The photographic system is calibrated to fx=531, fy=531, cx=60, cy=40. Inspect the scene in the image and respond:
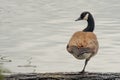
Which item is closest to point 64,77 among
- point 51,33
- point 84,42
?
point 84,42

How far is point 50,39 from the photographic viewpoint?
45.4 ft

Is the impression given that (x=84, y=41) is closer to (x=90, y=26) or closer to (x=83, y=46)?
(x=83, y=46)

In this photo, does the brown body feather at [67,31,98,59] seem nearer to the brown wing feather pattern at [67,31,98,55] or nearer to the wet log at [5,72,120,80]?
the brown wing feather pattern at [67,31,98,55]

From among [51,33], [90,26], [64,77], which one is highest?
[90,26]

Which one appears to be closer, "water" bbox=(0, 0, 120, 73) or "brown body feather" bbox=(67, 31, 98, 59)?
"brown body feather" bbox=(67, 31, 98, 59)

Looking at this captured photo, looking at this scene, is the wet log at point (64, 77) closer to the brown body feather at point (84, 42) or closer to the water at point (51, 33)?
the brown body feather at point (84, 42)

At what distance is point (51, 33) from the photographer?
47.8 feet

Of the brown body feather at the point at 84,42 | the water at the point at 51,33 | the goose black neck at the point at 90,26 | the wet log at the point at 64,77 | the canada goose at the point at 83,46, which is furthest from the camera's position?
the water at the point at 51,33

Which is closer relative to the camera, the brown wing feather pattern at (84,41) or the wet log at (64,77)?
the wet log at (64,77)

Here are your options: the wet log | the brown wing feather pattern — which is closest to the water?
the brown wing feather pattern

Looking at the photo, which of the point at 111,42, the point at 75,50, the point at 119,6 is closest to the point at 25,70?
the point at 75,50

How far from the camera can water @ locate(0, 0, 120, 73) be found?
11.3 metres

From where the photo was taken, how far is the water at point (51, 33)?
11312mm

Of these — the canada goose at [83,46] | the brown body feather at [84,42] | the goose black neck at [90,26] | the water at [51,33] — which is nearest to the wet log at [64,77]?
the canada goose at [83,46]
